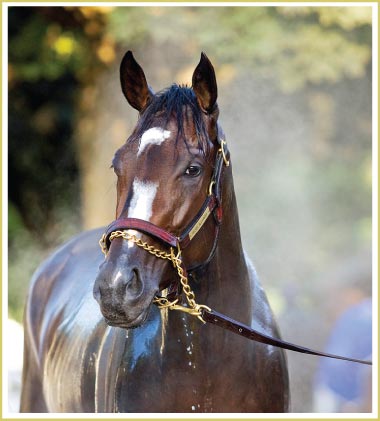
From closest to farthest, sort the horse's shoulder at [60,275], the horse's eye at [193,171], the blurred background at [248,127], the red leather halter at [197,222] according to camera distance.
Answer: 1. the red leather halter at [197,222]
2. the horse's eye at [193,171]
3. the horse's shoulder at [60,275]
4. the blurred background at [248,127]

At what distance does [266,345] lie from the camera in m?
3.64

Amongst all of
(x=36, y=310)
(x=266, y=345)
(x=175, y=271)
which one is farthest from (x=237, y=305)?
(x=36, y=310)

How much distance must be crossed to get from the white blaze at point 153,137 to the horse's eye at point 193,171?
0.16 metres

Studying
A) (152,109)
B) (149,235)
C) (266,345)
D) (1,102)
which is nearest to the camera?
(149,235)

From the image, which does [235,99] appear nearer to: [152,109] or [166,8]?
[166,8]

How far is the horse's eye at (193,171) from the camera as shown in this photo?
321 cm

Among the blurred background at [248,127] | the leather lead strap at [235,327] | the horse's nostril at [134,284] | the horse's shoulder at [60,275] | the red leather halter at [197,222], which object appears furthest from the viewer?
the blurred background at [248,127]

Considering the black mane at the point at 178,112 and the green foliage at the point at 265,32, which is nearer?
the black mane at the point at 178,112

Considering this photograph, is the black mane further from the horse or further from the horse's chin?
the horse's chin

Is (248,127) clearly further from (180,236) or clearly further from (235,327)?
(180,236)

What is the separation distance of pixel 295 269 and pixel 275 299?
1205mm

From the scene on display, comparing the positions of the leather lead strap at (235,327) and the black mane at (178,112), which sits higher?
the black mane at (178,112)

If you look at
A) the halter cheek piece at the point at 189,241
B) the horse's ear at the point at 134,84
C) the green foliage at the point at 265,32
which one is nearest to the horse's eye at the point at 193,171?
the halter cheek piece at the point at 189,241

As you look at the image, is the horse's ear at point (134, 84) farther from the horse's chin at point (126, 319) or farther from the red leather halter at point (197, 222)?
the horse's chin at point (126, 319)
